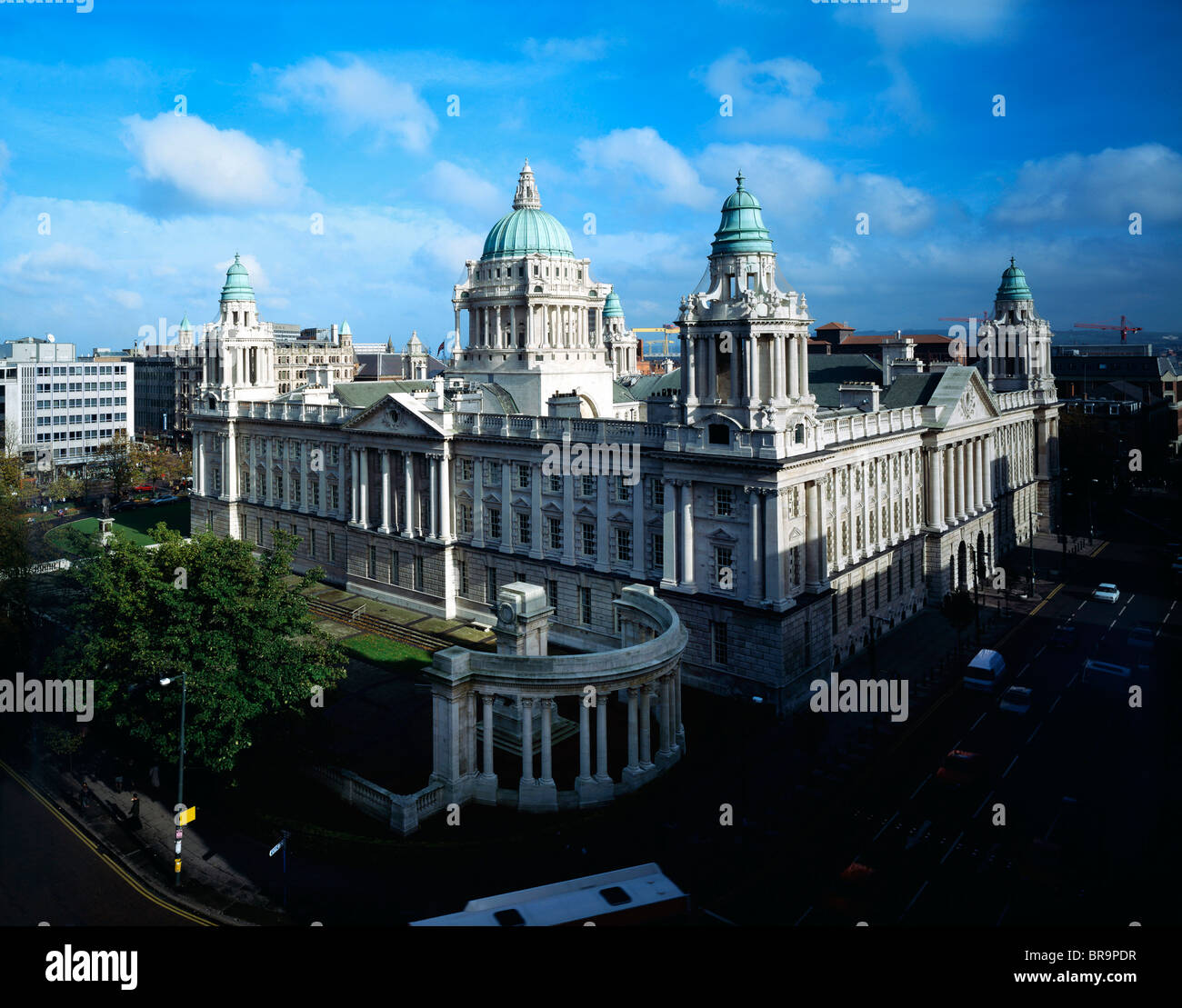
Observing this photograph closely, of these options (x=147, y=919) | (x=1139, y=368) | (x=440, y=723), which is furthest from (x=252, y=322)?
(x=1139, y=368)

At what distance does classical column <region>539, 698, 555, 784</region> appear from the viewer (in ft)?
138

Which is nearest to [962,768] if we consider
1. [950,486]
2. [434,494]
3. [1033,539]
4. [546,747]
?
[546,747]

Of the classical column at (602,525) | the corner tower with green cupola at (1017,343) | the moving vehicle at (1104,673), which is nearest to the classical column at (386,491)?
the classical column at (602,525)

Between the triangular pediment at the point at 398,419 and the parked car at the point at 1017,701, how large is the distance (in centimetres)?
4356

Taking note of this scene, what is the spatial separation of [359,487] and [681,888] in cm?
5441

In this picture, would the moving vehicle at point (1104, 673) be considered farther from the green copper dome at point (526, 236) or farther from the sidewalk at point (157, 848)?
the green copper dome at point (526, 236)

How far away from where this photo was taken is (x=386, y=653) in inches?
2598

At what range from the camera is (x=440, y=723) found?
4222 cm

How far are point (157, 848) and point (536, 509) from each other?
35.6 metres

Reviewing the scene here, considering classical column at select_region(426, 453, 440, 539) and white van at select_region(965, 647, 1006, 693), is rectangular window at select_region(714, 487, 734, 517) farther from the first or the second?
classical column at select_region(426, 453, 440, 539)

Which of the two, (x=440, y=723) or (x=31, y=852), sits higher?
(x=440, y=723)

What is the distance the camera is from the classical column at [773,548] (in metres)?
53.3

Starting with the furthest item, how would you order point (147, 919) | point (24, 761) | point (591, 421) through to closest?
point (591, 421) < point (24, 761) < point (147, 919)
